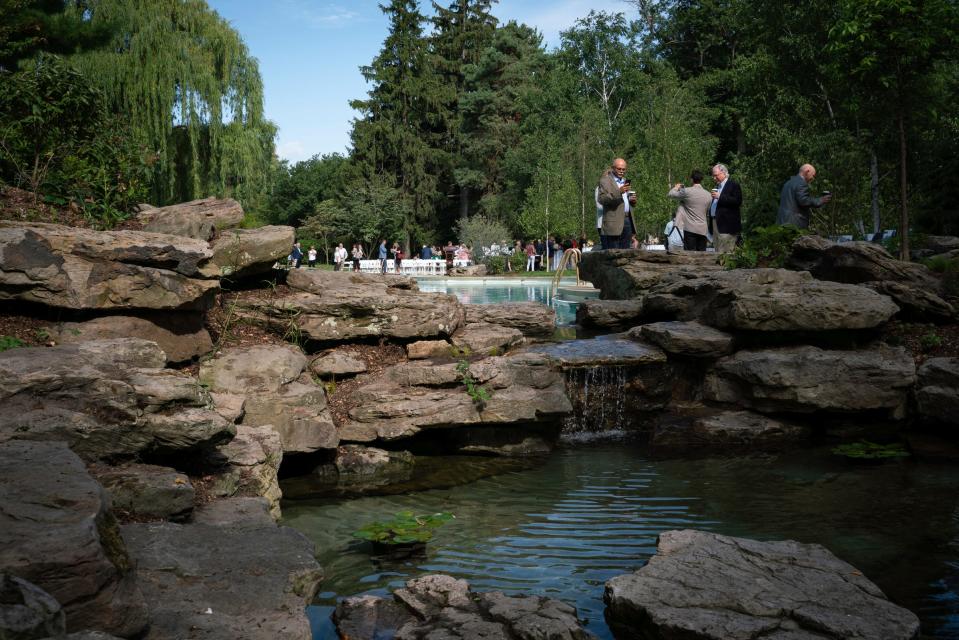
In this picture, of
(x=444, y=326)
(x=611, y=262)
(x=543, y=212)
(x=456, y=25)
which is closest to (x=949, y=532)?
(x=444, y=326)

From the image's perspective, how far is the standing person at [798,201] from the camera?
1259cm

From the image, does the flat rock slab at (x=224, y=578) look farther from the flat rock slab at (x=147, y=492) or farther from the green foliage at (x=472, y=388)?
the green foliage at (x=472, y=388)

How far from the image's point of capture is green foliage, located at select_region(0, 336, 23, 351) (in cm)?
587

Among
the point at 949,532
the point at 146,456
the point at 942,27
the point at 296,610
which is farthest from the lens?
the point at 942,27

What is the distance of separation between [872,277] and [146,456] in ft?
30.2

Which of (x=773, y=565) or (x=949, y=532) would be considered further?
(x=949, y=532)

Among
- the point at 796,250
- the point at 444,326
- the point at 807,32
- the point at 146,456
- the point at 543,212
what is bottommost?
the point at 146,456

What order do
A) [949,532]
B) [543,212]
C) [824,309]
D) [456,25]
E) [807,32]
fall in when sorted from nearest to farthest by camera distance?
[949,532] < [824,309] < [807,32] < [543,212] < [456,25]

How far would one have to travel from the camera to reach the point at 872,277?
10.4 meters

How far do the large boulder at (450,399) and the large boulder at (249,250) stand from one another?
182 cm

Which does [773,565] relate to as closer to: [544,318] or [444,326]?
[444,326]

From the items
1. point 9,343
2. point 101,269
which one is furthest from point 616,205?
point 9,343

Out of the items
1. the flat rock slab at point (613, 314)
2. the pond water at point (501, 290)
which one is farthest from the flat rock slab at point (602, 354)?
the pond water at point (501, 290)

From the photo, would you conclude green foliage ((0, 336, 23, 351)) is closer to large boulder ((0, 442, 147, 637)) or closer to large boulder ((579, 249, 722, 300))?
large boulder ((0, 442, 147, 637))
